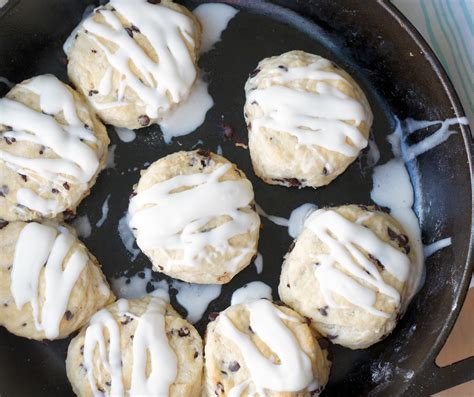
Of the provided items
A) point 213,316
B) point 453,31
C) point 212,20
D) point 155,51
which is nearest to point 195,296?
point 213,316

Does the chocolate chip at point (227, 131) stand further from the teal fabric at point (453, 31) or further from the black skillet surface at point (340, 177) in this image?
the teal fabric at point (453, 31)

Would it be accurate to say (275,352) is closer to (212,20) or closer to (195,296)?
(195,296)

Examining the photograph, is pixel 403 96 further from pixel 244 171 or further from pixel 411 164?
pixel 244 171

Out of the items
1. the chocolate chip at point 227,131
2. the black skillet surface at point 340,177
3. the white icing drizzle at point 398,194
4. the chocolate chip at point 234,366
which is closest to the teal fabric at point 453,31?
the black skillet surface at point 340,177

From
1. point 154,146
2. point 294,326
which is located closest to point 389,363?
point 294,326

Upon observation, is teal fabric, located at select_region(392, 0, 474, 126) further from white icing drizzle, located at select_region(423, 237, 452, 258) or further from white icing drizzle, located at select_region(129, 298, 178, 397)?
white icing drizzle, located at select_region(129, 298, 178, 397)
